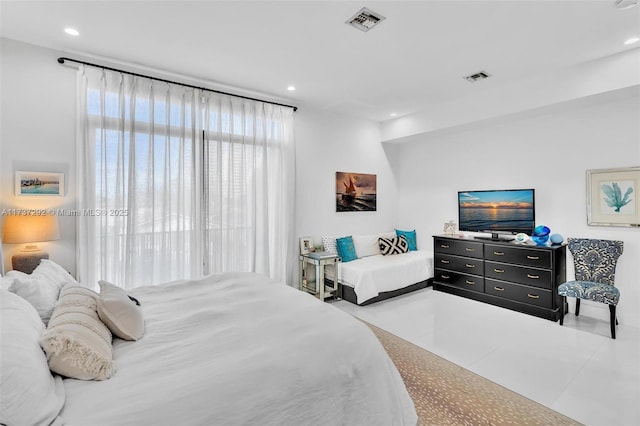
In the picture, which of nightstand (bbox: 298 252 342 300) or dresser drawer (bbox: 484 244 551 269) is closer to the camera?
dresser drawer (bbox: 484 244 551 269)

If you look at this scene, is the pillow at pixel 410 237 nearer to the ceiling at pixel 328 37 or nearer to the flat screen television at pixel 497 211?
the flat screen television at pixel 497 211

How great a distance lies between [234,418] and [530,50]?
391cm

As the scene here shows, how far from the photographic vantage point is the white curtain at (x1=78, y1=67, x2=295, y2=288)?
10.2ft

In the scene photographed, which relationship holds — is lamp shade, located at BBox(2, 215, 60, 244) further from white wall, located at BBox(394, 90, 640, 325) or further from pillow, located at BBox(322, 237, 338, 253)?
white wall, located at BBox(394, 90, 640, 325)

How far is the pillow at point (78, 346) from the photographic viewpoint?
4.05 feet

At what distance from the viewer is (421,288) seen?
4.92 metres

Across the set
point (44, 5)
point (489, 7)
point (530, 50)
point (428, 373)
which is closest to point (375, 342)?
point (428, 373)

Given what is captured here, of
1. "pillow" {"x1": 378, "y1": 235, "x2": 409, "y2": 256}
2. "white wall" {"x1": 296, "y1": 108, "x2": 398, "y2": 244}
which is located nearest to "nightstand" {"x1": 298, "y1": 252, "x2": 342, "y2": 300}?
"white wall" {"x1": 296, "y1": 108, "x2": 398, "y2": 244}

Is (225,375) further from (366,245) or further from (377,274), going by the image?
(366,245)

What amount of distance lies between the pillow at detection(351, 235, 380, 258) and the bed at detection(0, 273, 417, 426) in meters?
3.06

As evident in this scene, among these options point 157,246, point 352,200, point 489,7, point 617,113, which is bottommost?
point 157,246

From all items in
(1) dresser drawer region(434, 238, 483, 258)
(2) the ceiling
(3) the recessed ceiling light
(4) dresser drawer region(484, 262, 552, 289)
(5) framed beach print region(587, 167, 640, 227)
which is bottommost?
(4) dresser drawer region(484, 262, 552, 289)

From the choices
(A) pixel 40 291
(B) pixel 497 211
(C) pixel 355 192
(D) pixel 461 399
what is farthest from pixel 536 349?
(A) pixel 40 291

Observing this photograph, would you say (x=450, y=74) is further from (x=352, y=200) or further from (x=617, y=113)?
(x=352, y=200)
